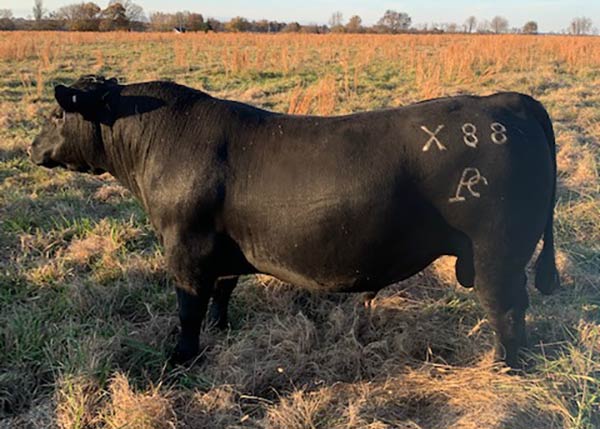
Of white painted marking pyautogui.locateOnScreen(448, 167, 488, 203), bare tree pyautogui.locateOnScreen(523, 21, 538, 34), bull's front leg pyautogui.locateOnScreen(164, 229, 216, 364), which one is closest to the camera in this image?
white painted marking pyautogui.locateOnScreen(448, 167, 488, 203)

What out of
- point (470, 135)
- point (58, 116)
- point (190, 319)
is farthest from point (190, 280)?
point (470, 135)

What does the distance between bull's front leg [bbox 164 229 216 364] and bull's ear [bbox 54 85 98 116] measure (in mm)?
940

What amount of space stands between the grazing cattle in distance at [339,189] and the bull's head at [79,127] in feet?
0.06

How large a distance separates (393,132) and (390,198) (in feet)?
1.19

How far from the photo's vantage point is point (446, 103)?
A: 2889 millimetres

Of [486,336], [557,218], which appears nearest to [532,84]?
[557,218]

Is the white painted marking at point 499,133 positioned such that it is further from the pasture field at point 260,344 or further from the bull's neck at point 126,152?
the bull's neck at point 126,152

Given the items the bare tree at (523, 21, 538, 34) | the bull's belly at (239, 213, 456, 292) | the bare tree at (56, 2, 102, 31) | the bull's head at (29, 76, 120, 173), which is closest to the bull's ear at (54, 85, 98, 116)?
the bull's head at (29, 76, 120, 173)

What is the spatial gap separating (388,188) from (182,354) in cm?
167

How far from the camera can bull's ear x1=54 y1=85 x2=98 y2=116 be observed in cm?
312

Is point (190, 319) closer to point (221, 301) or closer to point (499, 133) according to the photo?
point (221, 301)

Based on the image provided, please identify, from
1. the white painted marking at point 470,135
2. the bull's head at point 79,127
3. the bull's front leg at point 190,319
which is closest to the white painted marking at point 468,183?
the white painted marking at point 470,135

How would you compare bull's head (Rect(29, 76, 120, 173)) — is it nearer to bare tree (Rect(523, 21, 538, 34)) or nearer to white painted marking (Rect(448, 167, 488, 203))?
white painted marking (Rect(448, 167, 488, 203))

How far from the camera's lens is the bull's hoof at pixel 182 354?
3.29 m
